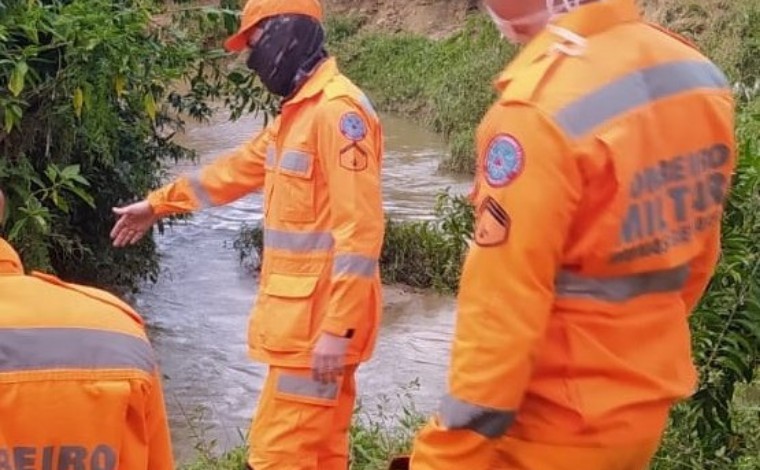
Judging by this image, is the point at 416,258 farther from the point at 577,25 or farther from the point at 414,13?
the point at 414,13

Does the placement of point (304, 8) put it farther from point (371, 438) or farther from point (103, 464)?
point (103, 464)

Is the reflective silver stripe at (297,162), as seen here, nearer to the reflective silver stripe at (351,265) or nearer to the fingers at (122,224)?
the reflective silver stripe at (351,265)

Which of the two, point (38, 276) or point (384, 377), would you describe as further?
point (384, 377)

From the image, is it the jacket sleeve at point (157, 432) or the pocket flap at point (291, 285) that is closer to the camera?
the jacket sleeve at point (157, 432)

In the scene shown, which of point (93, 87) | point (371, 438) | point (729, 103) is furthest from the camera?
point (93, 87)

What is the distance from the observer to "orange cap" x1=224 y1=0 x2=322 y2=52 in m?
4.13

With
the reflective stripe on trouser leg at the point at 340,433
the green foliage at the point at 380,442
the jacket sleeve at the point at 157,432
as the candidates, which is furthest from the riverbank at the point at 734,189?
the jacket sleeve at the point at 157,432

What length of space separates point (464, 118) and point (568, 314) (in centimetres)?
1590

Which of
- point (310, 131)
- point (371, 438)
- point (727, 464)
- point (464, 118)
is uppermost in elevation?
Result: point (310, 131)

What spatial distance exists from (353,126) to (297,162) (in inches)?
7.9

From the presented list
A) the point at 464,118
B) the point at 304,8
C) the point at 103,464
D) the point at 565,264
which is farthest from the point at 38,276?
the point at 464,118

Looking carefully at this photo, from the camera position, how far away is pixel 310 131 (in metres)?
3.93

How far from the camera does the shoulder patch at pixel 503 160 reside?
2.18m

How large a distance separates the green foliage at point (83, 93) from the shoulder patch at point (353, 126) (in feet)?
7.04
